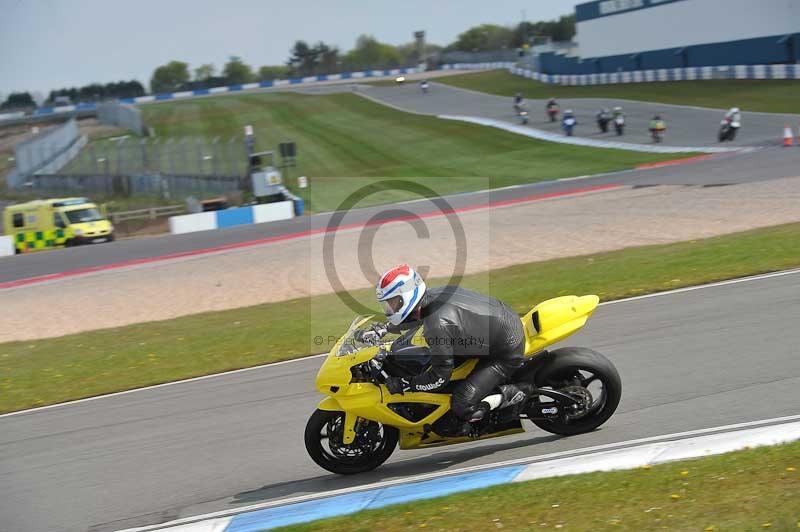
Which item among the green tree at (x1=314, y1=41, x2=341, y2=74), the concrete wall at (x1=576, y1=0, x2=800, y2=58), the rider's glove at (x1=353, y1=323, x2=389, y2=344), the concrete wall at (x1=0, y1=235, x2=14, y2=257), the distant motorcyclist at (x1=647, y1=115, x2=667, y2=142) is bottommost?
the concrete wall at (x1=0, y1=235, x2=14, y2=257)

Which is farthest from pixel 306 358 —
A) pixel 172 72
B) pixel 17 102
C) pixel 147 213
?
pixel 172 72

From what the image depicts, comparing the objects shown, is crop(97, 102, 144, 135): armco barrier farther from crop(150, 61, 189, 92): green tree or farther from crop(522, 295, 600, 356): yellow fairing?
crop(150, 61, 189, 92): green tree

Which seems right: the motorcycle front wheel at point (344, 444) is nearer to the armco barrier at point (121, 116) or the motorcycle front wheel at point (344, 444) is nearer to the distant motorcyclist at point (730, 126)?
the distant motorcyclist at point (730, 126)

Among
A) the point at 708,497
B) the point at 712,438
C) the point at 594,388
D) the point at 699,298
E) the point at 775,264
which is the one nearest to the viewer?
the point at 708,497

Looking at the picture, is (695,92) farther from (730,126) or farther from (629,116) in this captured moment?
(730,126)

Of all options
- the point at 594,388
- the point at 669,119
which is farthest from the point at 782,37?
the point at 594,388

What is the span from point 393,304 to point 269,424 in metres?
2.67

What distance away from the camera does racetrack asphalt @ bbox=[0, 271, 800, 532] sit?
291 inches

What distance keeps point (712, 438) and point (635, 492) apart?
1.40 meters

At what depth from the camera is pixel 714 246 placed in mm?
16047

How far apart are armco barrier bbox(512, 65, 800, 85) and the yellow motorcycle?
2058 inches

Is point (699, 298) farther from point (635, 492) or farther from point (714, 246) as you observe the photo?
point (635, 492)

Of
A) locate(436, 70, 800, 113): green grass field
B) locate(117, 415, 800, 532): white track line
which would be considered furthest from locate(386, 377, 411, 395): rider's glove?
locate(436, 70, 800, 113): green grass field

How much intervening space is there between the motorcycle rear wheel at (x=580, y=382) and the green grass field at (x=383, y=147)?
29947mm
